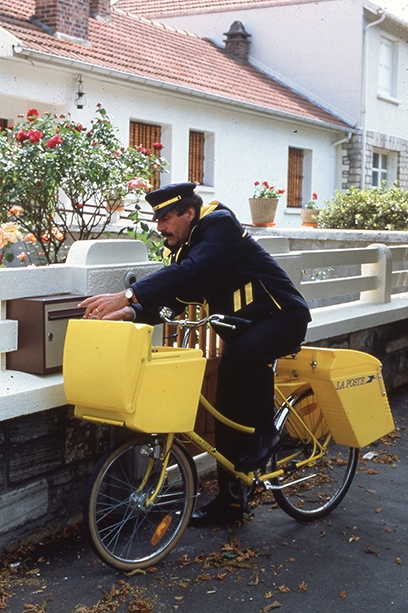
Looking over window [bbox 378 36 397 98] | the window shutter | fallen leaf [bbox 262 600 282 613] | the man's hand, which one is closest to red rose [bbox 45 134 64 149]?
the man's hand

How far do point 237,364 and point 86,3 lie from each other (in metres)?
13.9

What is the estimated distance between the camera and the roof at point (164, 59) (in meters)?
15.0

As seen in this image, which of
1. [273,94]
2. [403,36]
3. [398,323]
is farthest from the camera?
[403,36]

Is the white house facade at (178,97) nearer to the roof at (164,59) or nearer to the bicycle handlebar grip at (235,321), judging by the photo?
the roof at (164,59)

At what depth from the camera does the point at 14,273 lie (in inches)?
160

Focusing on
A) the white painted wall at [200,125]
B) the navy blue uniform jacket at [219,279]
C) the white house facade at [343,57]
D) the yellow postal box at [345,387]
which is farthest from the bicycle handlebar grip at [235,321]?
the white house facade at [343,57]

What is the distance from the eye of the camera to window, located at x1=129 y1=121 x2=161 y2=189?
658 inches

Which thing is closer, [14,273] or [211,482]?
[14,273]

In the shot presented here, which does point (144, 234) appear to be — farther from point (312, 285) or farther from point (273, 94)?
point (273, 94)

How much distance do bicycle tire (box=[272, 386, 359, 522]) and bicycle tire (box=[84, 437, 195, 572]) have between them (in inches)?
26.8

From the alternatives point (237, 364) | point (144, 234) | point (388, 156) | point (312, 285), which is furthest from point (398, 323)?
point (388, 156)

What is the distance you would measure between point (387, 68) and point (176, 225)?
21.6 metres

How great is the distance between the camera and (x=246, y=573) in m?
4.09

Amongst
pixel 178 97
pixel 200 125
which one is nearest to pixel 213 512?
pixel 178 97
